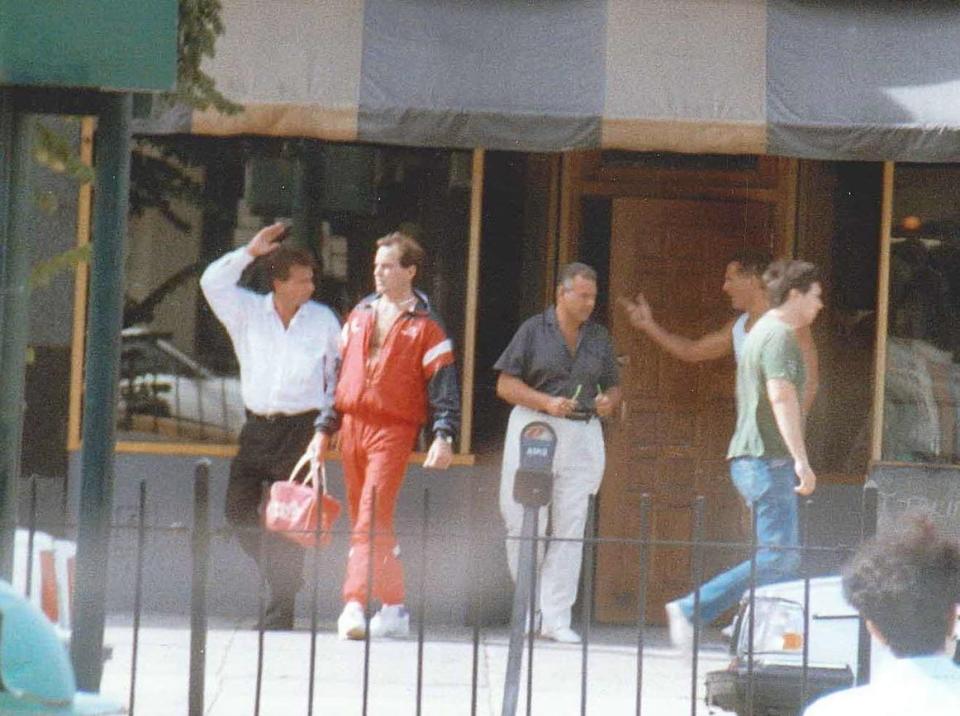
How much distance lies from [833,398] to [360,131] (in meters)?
3.10

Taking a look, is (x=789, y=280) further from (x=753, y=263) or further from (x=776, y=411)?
(x=753, y=263)

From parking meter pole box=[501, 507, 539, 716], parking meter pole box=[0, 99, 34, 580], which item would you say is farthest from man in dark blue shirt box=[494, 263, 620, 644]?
parking meter pole box=[0, 99, 34, 580]

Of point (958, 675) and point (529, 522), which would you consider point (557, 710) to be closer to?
point (529, 522)

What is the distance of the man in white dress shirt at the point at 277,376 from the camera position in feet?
31.6

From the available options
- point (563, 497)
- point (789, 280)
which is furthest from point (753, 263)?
point (563, 497)

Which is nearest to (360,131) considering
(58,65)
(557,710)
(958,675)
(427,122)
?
(427,122)

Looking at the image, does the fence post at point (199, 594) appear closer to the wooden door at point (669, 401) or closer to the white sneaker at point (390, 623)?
the white sneaker at point (390, 623)

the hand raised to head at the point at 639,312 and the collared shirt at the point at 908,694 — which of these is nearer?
the collared shirt at the point at 908,694

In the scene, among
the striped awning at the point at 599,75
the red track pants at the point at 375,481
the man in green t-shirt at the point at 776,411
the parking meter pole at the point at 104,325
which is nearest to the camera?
the parking meter pole at the point at 104,325

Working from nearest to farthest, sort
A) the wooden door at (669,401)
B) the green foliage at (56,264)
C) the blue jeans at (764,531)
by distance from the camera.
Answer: the green foliage at (56,264) → the blue jeans at (764,531) → the wooden door at (669,401)

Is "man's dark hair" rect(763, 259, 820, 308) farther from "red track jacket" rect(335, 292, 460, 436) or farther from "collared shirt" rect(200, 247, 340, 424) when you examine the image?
"collared shirt" rect(200, 247, 340, 424)

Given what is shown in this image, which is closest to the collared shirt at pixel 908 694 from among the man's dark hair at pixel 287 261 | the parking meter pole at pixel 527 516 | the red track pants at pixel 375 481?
the parking meter pole at pixel 527 516

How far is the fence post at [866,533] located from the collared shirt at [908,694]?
2.31m

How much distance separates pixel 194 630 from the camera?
20.8 feet
